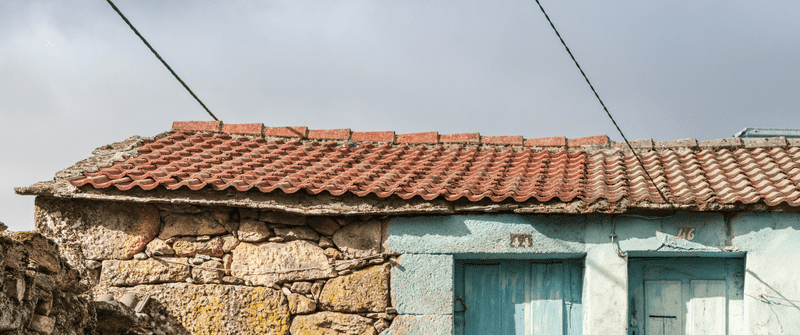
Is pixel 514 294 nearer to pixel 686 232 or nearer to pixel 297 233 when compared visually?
pixel 686 232

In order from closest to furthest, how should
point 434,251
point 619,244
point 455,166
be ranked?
point 619,244, point 434,251, point 455,166

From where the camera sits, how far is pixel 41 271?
4.15 meters

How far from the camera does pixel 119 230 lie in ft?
17.6

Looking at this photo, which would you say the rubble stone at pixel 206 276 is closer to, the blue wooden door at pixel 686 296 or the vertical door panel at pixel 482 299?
the vertical door panel at pixel 482 299

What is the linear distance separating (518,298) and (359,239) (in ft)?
4.45

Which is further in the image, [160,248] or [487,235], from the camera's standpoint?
[160,248]

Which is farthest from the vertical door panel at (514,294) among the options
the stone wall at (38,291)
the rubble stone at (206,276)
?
the stone wall at (38,291)

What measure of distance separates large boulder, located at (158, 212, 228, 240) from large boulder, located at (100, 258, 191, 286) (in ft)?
0.74

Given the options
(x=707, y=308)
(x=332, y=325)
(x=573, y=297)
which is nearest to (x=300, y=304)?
(x=332, y=325)

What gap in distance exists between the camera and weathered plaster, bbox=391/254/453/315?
17.0ft

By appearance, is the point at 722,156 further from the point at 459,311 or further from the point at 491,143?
the point at 459,311

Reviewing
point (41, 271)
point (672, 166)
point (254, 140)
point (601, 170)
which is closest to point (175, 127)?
point (254, 140)

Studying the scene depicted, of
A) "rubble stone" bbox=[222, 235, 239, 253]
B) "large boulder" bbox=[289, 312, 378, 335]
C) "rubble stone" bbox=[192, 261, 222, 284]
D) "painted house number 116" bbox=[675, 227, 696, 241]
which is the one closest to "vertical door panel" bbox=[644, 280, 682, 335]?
"painted house number 116" bbox=[675, 227, 696, 241]

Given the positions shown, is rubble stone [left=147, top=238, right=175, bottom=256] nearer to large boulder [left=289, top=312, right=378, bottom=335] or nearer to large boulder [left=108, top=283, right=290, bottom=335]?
large boulder [left=108, top=283, right=290, bottom=335]
